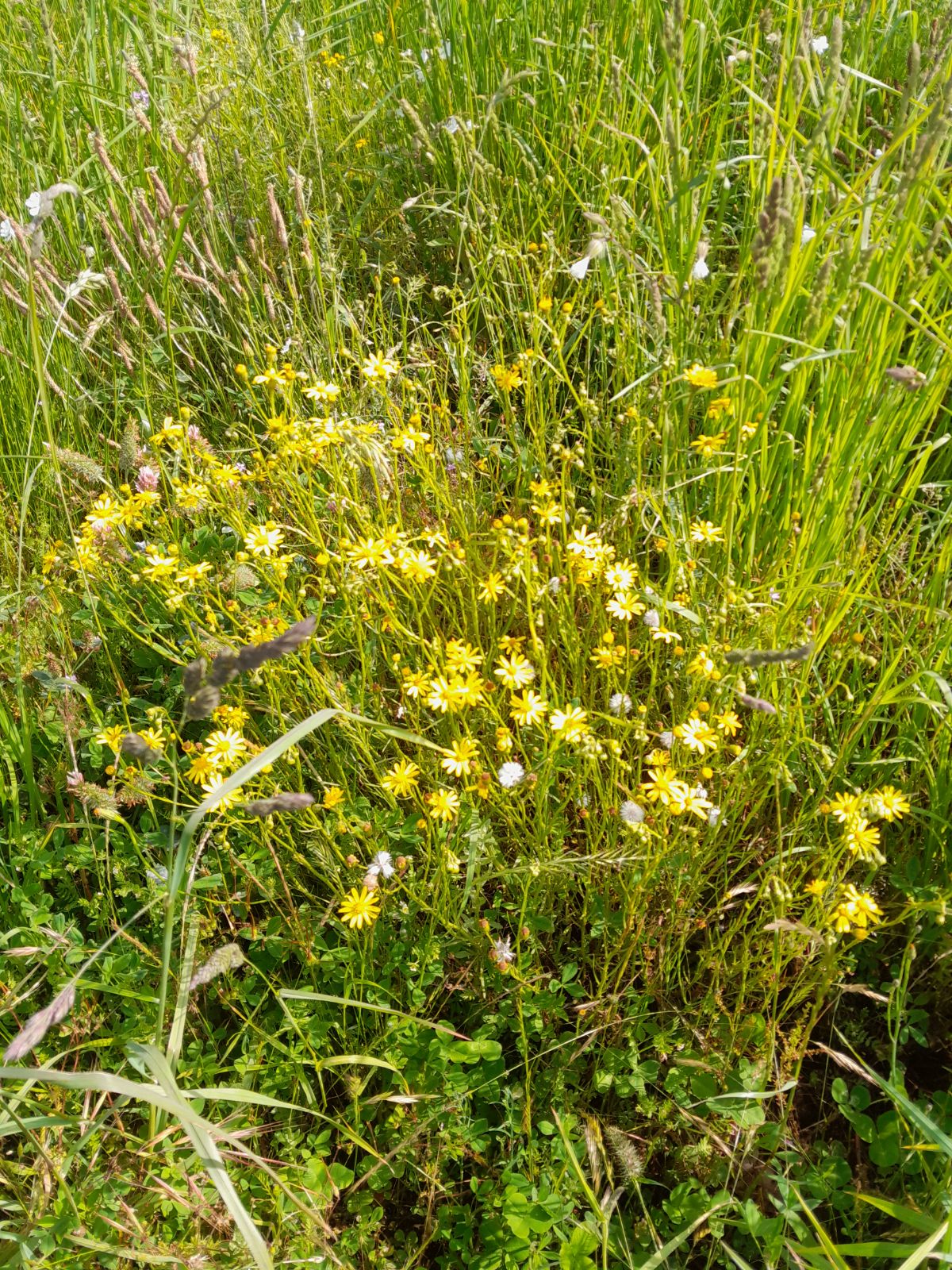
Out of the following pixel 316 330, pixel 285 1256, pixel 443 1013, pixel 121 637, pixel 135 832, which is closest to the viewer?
pixel 285 1256

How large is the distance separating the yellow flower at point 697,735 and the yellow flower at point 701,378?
55 cm

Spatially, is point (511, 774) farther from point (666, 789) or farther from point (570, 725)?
point (666, 789)

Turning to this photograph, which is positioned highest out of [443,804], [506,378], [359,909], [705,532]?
[506,378]

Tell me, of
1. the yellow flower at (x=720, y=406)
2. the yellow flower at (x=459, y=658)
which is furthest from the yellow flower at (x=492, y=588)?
the yellow flower at (x=720, y=406)

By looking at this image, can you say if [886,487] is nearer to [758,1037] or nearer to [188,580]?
[758,1037]

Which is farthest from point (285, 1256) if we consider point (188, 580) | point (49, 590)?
point (49, 590)

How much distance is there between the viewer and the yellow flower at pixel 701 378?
1.54m

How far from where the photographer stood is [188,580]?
165 cm

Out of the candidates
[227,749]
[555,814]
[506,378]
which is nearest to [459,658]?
[555,814]

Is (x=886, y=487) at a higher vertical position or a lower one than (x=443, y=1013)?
higher

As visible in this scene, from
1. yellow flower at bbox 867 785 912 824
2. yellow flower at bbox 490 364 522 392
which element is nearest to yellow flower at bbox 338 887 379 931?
yellow flower at bbox 867 785 912 824

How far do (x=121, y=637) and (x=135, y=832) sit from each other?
51cm

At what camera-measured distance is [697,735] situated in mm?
1408

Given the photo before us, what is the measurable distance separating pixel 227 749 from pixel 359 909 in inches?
13.7
